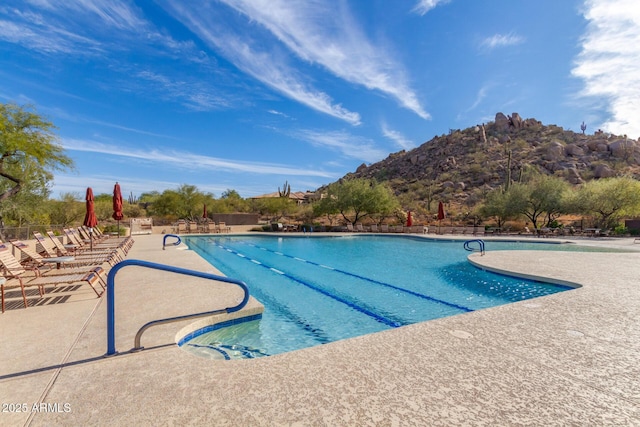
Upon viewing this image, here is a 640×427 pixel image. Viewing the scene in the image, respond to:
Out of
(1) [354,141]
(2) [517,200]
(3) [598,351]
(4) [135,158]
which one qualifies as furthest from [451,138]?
(3) [598,351]

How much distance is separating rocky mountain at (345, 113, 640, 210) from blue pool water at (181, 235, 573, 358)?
26.7 m

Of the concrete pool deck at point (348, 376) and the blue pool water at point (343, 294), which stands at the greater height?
the concrete pool deck at point (348, 376)

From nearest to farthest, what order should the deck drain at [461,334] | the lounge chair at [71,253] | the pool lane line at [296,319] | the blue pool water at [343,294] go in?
the deck drain at [461,334] < the blue pool water at [343,294] < the pool lane line at [296,319] < the lounge chair at [71,253]

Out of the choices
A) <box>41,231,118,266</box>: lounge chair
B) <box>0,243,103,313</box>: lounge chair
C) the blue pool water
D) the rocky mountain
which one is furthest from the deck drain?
the rocky mountain

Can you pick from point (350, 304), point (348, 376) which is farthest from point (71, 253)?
point (348, 376)

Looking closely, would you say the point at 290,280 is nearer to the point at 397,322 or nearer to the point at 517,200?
the point at 397,322

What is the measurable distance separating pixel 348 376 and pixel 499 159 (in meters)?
51.1

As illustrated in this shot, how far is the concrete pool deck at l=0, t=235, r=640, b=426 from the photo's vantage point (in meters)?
2.08

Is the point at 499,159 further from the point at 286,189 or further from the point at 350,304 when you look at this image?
the point at 350,304

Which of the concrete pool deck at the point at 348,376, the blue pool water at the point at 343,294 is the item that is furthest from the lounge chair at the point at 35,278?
the blue pool water at the point at 343,294

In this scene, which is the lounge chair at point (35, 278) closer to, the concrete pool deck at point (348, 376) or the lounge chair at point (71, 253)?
the concrete pool deck at point (348, 376)

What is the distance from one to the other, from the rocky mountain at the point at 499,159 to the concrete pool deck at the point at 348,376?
32.3 m

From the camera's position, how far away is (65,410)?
2137mm

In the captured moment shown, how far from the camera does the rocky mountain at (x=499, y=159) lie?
38438mm
